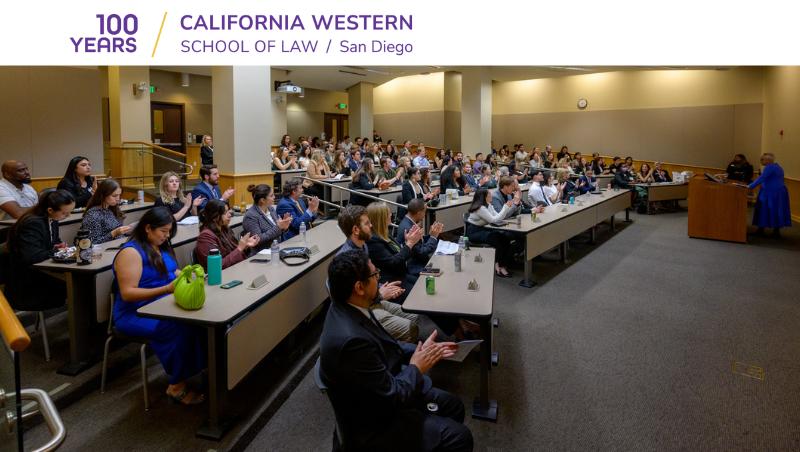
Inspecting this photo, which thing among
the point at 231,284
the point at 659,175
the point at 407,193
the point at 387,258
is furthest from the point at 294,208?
the point at 659,175

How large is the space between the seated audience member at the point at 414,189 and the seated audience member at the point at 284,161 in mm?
3072

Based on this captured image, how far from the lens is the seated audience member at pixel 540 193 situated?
7859 mm

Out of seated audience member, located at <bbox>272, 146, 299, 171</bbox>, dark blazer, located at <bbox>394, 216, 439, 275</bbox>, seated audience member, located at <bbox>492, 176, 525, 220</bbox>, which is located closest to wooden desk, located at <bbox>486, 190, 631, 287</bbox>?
seated audience member, located at <bbox>492, 176, 525, 220</bbox>

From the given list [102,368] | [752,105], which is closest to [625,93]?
[752,105]

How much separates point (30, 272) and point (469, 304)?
328 centimetres

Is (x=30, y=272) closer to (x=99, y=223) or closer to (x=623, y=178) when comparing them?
(x=99, y=223)

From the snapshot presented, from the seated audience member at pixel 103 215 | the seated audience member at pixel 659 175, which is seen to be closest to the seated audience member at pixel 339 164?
the seated audience member at pixel 103 215

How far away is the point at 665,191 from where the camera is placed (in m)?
12.4

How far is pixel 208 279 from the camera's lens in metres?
3.39

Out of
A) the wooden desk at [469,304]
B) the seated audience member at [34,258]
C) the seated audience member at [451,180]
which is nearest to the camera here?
the wooden desk at [469,304]

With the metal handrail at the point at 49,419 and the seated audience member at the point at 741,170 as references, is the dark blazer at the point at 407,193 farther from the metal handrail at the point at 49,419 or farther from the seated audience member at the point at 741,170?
the seated audience member at the point at 741,170

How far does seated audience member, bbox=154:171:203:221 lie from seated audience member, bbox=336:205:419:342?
2.74 meters
